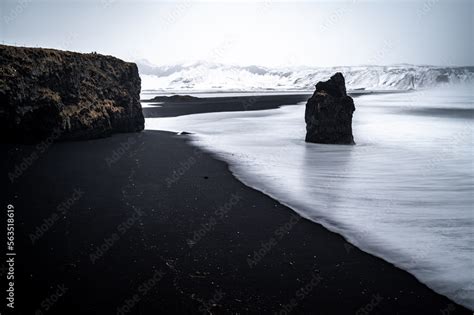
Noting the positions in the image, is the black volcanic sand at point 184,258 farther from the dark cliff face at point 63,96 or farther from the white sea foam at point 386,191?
the dark cliff face at point 63,96

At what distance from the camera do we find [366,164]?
1727 cm

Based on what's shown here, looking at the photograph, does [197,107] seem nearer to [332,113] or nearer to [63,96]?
[63,96]

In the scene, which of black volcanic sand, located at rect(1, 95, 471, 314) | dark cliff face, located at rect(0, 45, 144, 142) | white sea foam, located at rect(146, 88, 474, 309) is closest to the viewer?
black volcanic sand, located at rect(1, 95, 471, 314)

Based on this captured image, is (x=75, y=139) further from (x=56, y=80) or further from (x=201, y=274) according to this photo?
(x=201, y=274)

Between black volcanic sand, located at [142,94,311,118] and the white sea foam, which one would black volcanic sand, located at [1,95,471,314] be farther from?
black volcanic sand, located at [142,94,311,118]

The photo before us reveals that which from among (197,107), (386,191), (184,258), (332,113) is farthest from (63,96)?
(197,107)

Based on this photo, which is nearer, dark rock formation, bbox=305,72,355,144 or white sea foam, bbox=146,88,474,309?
white sea foam, bbox=146,88,474,309

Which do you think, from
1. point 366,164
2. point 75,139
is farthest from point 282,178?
point 75,139

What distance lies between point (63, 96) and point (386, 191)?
59.3 feet

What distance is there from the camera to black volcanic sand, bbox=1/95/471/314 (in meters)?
5.45

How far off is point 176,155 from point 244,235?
34.3 feet

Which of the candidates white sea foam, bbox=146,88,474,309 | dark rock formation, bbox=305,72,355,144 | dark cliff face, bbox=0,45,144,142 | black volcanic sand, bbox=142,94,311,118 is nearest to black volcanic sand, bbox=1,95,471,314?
white sea foam, bbox=146,88,474,309

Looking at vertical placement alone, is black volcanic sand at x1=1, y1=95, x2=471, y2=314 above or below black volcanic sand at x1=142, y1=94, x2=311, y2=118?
below

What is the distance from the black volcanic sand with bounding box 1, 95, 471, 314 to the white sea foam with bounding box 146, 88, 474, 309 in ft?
2.36
